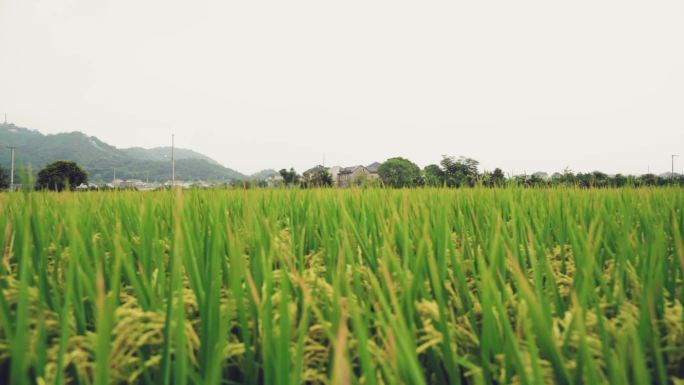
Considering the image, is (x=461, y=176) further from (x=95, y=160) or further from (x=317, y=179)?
(x=95, y=160)

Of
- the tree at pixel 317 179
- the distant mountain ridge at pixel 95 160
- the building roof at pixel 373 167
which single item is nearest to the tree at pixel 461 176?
the tree at pixel 317 179

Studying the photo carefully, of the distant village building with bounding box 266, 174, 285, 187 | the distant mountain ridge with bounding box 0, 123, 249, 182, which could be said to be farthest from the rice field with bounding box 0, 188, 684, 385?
the distant mountain ridge with bounding box 0, 123, 249, 182

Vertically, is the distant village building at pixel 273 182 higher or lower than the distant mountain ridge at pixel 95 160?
lower

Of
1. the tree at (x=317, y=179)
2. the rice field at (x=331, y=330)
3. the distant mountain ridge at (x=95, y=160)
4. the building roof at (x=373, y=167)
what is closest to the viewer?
the rice field at (x=331, y=330)

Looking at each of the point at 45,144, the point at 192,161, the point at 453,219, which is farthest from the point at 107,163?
the point at 453,219

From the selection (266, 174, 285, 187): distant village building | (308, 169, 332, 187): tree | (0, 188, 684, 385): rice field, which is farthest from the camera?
(308, 169, 332, 187): tree

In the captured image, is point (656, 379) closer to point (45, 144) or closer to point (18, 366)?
point (18, 366)

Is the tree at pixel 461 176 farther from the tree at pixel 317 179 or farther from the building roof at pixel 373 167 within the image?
the building roof at pixel 373 167

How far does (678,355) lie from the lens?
2.15ft

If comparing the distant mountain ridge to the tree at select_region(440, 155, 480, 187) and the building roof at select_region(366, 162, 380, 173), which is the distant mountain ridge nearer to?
the building roof at select_region(366, 162, 380, 173)

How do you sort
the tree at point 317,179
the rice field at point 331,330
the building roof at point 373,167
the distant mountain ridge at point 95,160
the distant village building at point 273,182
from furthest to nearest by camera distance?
the distant mountain ridge at point 95,160
the building roof at point 373,167
the tree at point 317,179
the distant village building at point 273,182
the rice field at point 331,330

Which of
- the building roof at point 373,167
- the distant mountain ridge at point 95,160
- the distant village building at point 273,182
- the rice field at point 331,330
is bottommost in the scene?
the rice field at point 331,330

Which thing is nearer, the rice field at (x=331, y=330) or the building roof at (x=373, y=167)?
the rice field at (x=331, y=330)

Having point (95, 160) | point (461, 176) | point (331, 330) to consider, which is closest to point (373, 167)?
point (461, 176)
